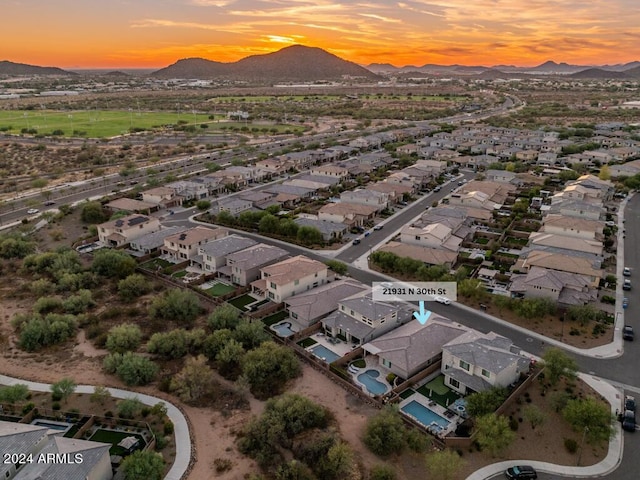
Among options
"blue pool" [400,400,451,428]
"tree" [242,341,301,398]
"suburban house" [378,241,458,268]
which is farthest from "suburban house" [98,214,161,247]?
"blue pool" [400,400,451,428]

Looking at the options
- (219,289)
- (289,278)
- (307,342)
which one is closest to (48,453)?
(307,342)

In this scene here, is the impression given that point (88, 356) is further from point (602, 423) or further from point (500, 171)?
point (500, 171)

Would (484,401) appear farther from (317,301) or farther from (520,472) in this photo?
(317,301)

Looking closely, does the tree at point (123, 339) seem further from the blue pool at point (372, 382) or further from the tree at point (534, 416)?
the tree at point (534, 416)

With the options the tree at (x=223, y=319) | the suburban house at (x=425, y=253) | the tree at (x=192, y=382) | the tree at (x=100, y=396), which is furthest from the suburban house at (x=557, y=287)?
the tree at (x=100, y=396)

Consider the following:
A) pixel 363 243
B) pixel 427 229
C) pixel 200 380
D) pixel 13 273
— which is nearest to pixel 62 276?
pixel 13 273
